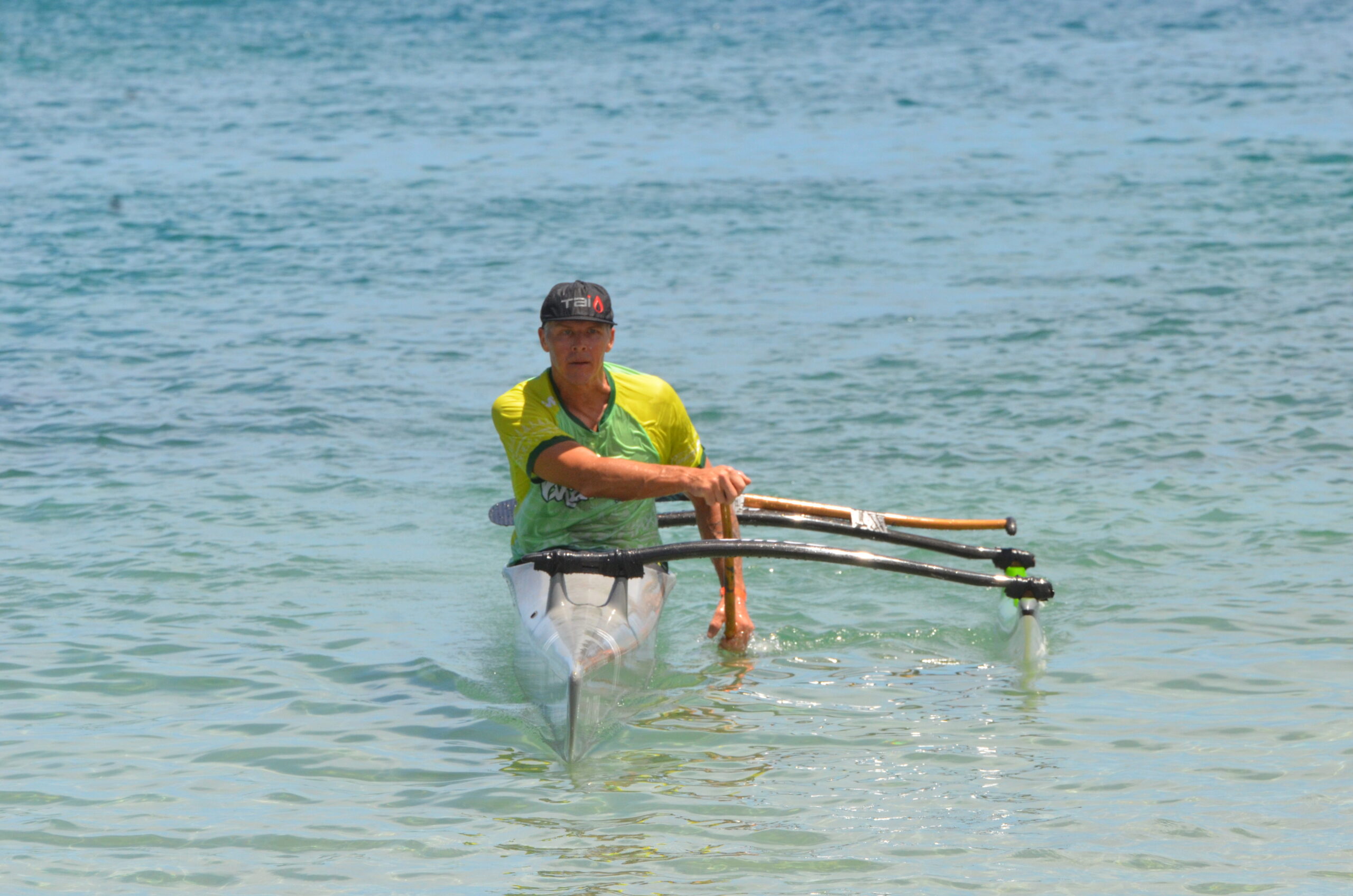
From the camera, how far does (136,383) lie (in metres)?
14.0

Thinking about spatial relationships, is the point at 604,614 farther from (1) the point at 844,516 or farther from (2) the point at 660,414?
A: (1) the point at 844,516

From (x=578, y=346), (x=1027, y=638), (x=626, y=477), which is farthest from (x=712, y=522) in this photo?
(x=1027, y=638)

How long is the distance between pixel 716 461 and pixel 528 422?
5.25 meters

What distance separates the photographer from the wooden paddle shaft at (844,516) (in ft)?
26.7

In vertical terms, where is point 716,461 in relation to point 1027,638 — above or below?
above

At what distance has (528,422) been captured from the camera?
22.0 ft

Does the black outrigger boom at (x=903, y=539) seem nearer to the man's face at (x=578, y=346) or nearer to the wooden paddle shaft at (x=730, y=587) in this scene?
the wooden paddle shaft at (x=730, y=587)

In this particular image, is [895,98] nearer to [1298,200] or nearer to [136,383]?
[1298,200]

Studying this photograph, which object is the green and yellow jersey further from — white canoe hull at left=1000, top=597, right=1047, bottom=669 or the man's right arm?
white canoe hull at left=1000, top=597, right=1047, bottom=669

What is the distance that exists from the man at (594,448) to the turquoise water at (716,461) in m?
0.76

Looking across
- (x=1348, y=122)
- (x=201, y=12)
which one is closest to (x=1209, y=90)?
(x=1348, y=122)

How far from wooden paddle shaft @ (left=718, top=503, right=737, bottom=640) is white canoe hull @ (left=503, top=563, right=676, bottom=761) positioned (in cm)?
35

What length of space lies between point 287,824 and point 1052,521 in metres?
5.98

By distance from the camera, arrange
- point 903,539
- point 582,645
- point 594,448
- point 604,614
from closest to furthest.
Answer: point 582,645 → point 604,614 → point 594,448 → point 903,539
